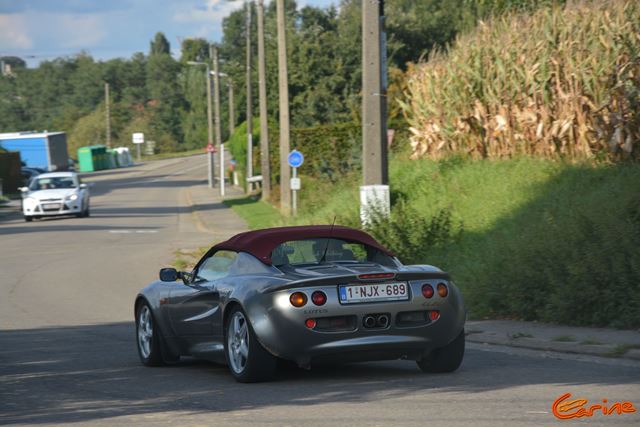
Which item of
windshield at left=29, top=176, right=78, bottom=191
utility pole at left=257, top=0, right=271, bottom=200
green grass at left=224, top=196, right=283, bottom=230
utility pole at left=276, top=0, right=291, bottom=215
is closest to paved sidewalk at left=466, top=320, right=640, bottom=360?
green grass at left=224, top=196, right=283, bottom=230

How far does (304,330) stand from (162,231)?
87.6ft

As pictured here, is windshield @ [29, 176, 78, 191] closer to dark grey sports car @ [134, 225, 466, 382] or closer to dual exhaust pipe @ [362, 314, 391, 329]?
dark grey sports car @ [134, 225, 466, 382]

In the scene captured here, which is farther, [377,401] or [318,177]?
[318,177]

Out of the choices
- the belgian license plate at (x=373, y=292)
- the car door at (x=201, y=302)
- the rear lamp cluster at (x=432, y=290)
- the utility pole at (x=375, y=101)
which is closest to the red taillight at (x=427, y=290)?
the rear lamp cluster at (x=432, y=290)

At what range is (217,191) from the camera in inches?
2635

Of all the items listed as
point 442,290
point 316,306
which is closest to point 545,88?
point 442,290

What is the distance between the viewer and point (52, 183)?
42.1 metres

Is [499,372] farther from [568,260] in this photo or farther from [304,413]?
[568,260]

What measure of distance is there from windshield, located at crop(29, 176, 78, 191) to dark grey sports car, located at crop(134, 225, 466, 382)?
3269 centimetres

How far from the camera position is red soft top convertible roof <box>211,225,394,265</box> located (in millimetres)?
9500

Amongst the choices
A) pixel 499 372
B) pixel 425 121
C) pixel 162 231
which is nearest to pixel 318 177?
pixel 162 231

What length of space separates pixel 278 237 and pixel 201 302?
918mm

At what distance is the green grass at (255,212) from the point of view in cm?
3669

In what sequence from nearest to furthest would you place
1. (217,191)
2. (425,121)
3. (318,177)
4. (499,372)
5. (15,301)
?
1. (499,372)
2. (15,301)
3. (425,121)
4. (318,177)
5. (217,191)
